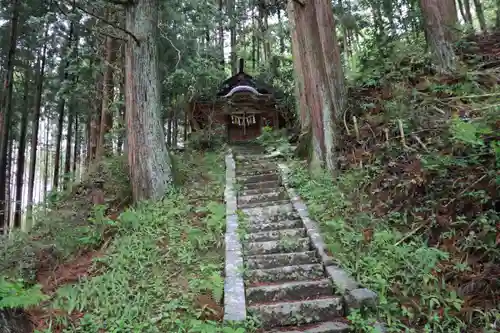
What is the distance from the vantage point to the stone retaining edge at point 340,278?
13.6 feet

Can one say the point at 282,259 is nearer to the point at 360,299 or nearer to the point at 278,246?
the point at 278,246

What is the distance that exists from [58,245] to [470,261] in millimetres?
6177

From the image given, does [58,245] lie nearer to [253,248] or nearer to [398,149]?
[253,248]

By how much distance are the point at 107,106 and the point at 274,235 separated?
25.9ft

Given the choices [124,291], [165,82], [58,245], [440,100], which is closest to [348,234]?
[124,291]

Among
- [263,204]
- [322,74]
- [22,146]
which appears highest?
[22,146]

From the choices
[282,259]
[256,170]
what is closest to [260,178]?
[256,170]

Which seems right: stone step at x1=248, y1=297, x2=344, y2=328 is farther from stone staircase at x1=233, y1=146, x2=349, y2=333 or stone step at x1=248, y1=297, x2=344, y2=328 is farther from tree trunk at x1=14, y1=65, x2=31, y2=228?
tree trunk at x1=14, y1=65, x2=31, y2=228

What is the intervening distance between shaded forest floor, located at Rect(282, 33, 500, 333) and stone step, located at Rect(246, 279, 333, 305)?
1.54ft

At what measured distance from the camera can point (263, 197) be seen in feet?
25.5

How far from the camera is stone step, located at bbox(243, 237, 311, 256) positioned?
576 cm

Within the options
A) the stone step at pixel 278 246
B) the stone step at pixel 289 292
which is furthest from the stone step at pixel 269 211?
the stone step at pixel 289 292

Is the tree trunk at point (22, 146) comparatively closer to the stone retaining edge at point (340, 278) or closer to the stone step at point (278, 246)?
the stone step at point (278, 246)

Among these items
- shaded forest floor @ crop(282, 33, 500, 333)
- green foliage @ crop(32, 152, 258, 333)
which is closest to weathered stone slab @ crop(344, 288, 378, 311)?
shaded forest floor @ crop(282, 33, 500, 333)
